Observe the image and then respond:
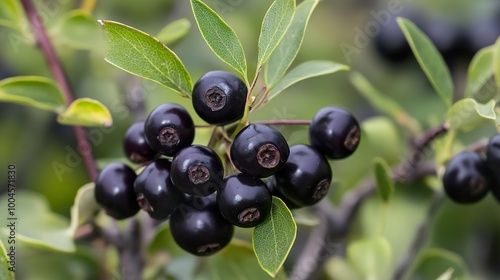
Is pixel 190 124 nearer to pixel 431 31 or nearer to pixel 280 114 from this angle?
pixel 280 114

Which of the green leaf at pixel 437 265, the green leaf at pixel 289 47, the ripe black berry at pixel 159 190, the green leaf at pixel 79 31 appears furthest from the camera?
the green leaf at pixel 79 31

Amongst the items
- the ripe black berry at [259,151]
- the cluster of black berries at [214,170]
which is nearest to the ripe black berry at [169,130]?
the cluster of black berries at [214,170]

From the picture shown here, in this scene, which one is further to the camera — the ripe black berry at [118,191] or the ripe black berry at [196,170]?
the ripe black berry at [118,191]

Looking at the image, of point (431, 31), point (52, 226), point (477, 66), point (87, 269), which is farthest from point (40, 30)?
point (431, 31)

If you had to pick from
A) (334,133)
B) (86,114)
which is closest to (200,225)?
(334,133)

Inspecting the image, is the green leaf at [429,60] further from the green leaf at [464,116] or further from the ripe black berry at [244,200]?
the ripe black berry at [244,200]

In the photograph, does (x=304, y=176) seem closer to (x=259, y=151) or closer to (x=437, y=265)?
(x=259, y=151)

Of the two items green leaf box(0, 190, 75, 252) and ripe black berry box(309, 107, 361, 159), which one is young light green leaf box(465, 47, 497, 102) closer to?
ripe black berry box(309, 107, 361, 159)
